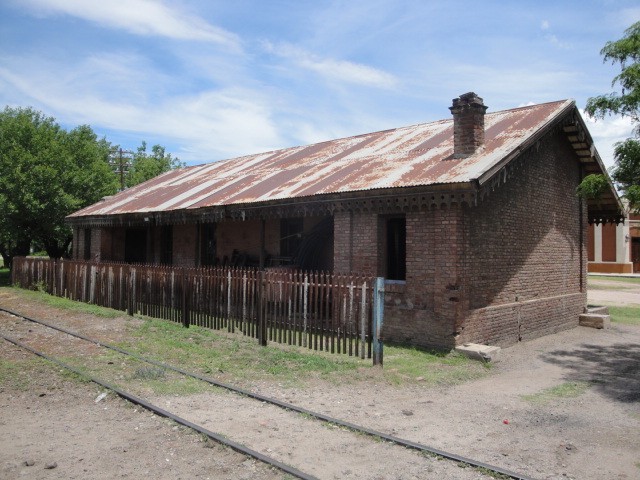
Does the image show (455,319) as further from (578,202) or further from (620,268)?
(620,268)

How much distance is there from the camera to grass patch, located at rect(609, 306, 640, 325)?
599 inches

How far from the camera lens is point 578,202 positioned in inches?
573

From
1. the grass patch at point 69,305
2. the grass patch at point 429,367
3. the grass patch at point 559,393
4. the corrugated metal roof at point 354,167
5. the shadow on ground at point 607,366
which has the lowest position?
the shadow on ground at point 607,366

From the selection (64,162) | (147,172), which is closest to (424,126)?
(64,162)

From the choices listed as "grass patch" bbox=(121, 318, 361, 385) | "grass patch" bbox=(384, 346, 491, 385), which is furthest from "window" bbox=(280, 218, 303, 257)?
"grass patch" bbox=(384, 346, 491, 385)

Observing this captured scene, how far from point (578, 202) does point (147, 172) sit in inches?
1588

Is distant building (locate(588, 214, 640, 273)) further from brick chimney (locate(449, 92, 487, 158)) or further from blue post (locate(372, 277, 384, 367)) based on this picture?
blue post (locate(372, 277, 384, 367))

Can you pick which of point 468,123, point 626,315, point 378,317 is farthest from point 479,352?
point 626,315

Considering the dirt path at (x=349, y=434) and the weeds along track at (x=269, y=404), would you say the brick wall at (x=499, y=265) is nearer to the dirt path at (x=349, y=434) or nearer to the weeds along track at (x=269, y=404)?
the dirt path at (x=349, y=434)

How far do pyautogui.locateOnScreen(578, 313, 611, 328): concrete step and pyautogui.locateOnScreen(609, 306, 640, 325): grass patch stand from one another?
122 centimetres

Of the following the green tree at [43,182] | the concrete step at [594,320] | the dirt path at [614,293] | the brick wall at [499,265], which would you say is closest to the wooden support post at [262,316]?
the brick wall at [499,265]

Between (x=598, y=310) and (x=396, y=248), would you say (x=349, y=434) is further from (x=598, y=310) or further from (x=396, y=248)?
(x=598, y=310)

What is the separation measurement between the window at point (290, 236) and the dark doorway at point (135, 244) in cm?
833

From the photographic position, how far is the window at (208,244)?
58.4 ft
